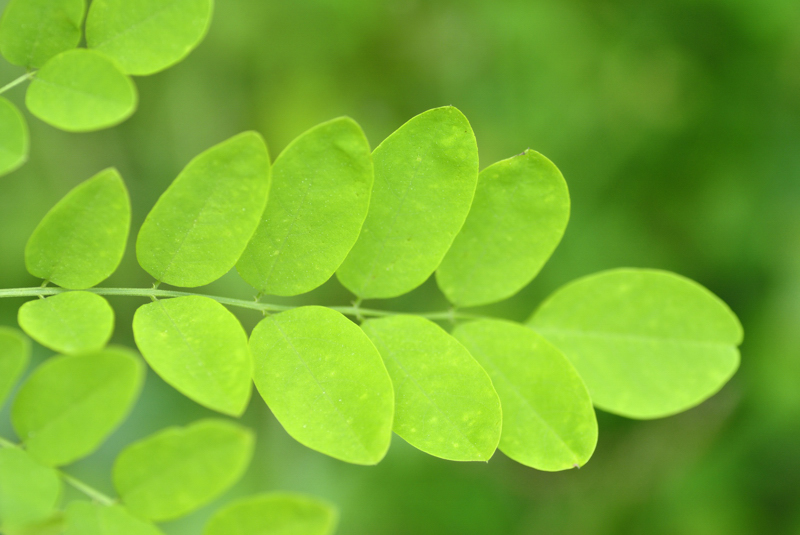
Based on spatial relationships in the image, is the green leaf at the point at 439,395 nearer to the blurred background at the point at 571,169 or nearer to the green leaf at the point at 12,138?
the green leaf at the point at 12,138

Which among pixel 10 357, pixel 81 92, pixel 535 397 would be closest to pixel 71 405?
pixel 10 357

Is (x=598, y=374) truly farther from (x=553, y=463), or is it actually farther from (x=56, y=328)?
(x=56, y=328)

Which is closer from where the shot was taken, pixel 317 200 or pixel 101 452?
pixel 317 200

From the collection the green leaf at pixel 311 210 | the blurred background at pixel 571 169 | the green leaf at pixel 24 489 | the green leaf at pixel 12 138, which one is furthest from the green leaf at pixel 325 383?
the blurred background at pixel 571 169

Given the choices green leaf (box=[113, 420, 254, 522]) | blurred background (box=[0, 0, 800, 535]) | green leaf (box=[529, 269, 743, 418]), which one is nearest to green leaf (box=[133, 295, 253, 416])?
green leaf (box=[113, 420, 254, 522])

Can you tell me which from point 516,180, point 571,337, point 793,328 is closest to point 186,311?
point 516,180

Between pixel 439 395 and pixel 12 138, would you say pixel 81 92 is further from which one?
pixel 439 395
